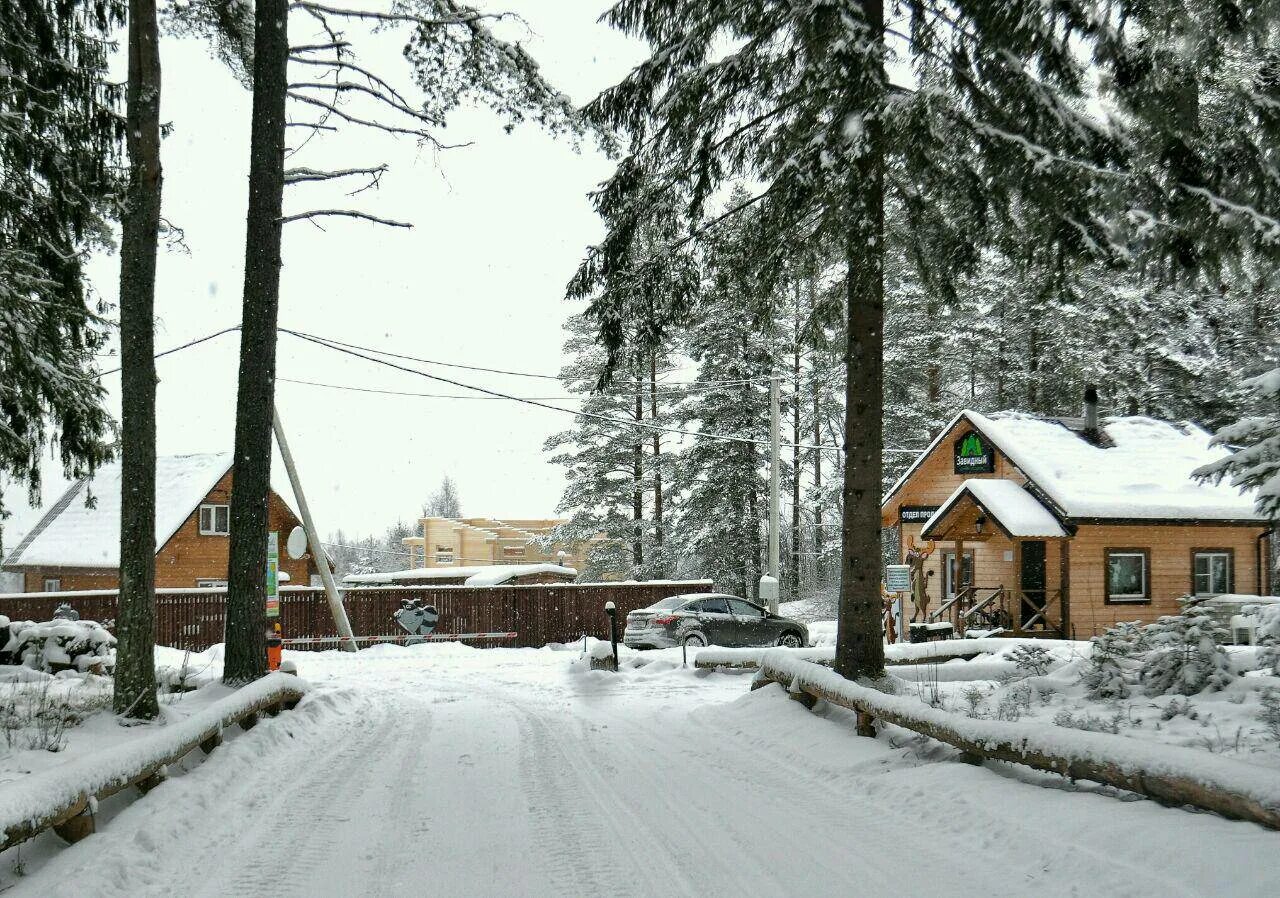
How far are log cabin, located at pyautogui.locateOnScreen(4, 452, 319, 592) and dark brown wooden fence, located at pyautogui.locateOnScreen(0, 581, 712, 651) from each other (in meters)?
10.9

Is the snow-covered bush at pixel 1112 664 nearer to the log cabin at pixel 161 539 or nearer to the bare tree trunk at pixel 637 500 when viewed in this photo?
the bare tree trunk at pixel 637 500

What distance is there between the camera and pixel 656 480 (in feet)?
129

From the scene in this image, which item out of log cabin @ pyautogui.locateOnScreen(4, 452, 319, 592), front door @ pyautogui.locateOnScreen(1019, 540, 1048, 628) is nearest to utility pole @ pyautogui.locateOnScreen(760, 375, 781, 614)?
front door @ pyautogui.locateOnScreen(1019, 540, 1048, 628)

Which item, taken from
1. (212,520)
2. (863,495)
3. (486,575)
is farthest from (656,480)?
(863,495)

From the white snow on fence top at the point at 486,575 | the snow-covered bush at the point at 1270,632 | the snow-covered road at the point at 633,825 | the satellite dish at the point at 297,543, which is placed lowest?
the white snow on fence top at the point at 486,575

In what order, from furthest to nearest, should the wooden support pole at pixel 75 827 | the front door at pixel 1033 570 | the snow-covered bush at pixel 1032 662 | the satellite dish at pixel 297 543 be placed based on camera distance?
the front door at pixel 1033 570 → the satellite dish at pixel 297 543 → the snow-covered bush at pixel 1032 662 → the wooden support pole at pixel 75 827

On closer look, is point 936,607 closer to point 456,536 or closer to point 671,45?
point 671,45

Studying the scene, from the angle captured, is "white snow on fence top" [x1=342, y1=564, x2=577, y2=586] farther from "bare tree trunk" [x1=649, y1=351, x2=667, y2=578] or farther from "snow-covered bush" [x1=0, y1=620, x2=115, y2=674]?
"snow-covered bush" [x1=0, y1=620, x2=115, y2=674]

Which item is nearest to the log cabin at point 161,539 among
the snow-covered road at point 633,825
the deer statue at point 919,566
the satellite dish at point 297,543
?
the satellite dish at point 297,543

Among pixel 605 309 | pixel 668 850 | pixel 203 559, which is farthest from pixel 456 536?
pixel 668 850

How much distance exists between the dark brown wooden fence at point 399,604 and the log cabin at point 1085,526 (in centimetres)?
838

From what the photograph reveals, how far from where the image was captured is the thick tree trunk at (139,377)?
863cm

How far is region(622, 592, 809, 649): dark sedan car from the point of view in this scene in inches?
827

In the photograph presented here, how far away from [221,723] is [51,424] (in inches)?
208
